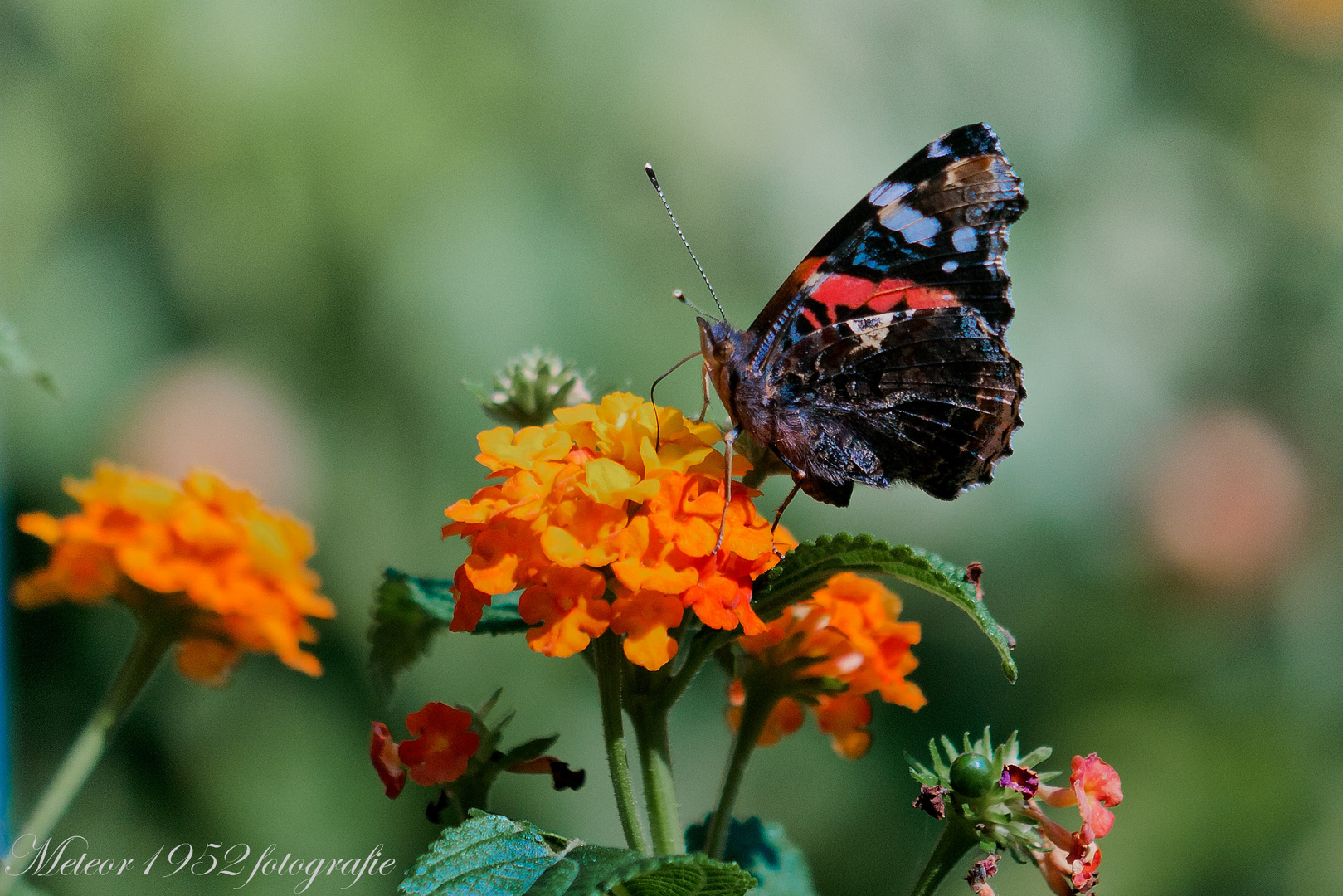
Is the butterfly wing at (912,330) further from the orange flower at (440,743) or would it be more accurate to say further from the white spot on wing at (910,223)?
the orange flower at (440,743)

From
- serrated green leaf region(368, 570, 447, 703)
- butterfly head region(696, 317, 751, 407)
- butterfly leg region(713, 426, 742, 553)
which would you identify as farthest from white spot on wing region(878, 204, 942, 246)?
serrated green leaf region(368, 570, 447, 703)

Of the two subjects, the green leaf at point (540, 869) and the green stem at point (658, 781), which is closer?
the green leaf at point (540, 869)

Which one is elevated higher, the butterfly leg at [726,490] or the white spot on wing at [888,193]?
the white spot on wing at [888,193]

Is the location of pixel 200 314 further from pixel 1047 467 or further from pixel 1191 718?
pixel 1191 718

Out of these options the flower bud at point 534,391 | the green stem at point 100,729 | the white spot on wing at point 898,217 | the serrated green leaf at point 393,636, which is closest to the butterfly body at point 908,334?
the white spot on wing at point 898,217

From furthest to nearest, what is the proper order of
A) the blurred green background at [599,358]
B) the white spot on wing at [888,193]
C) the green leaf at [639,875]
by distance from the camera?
the blurred green background at [599,358] < the white spot on wing at [888,193] < the green leaf at [639,875]
